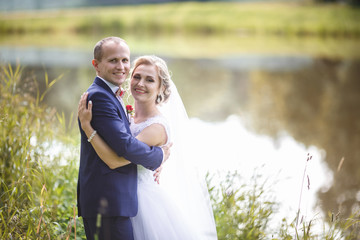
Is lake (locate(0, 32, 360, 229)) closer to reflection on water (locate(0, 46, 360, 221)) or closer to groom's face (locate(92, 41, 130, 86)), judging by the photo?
reflection on water (locate(0, 46, 360, 221))

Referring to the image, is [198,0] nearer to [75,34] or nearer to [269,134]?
[75,34]

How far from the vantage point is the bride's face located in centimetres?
200

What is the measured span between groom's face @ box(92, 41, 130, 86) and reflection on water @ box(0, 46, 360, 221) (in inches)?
60.7

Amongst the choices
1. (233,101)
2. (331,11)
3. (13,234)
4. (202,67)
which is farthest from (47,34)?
(13,234)

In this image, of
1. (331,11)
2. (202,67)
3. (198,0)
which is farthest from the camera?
(198,0)

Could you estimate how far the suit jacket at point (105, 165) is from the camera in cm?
174

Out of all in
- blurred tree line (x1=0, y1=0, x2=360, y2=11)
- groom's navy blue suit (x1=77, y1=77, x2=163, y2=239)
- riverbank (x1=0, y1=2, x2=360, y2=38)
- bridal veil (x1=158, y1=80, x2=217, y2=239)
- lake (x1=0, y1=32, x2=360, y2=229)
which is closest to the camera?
groom's navy blue suit (x1=77, y1=77, x2=163, y2=239)

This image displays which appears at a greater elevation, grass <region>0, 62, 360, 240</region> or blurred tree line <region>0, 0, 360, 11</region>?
blurred tree line <region>0, 0, 360, 11</region>

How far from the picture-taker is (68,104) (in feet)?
24.1

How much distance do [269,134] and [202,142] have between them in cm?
140

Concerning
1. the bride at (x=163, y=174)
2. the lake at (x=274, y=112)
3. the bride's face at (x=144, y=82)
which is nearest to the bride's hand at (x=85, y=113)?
the bride at (x=163, y=174)

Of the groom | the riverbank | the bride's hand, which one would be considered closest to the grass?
the groom

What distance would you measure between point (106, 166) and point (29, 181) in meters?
1.12

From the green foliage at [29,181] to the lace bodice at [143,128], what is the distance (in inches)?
15.8
